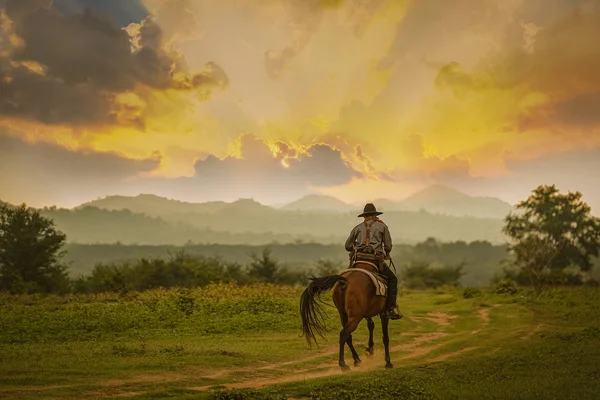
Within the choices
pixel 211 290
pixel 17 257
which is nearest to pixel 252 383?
pixel 211 290

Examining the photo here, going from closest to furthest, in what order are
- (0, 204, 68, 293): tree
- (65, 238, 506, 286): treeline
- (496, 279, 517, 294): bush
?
(496, 279, 517, 294): bush → (0, 204, 68, 293): tree → (65, 238, 506, 286): treeline

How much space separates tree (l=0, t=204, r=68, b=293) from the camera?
4422 centimetres

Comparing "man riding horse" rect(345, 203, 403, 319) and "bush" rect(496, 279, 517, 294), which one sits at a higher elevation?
"man riding horse" rect(345, 203, 403, 319)

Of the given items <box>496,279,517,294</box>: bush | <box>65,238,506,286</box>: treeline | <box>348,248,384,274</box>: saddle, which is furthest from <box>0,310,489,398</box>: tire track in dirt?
<box>65,238,506,286</box>: treeline

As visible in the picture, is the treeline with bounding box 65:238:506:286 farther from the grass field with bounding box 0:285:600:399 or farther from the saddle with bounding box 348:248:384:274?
the saddle with bounding box 348:248:384:274

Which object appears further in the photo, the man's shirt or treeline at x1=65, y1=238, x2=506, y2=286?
treeline at x1=65, y1=238, x2=506, y2=286

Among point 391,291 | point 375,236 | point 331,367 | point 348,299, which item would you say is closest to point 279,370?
point 331,367

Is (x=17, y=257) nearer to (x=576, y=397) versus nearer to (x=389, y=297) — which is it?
(x=389, y=297)

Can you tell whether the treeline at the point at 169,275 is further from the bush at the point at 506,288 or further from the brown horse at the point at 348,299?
the brown horse at the point at 348,299

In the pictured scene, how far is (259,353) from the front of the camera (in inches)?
632

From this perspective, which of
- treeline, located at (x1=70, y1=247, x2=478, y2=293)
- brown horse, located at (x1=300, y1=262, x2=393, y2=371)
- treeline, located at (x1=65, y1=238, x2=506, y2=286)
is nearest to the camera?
brown horse, located at (x1=300, y1=262, x2=393, y2=371)

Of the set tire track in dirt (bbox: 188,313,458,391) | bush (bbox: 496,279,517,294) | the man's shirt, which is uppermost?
the man's shirt

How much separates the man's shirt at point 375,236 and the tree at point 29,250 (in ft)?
117

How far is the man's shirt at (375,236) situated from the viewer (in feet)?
50.6
